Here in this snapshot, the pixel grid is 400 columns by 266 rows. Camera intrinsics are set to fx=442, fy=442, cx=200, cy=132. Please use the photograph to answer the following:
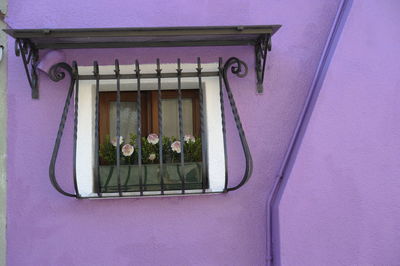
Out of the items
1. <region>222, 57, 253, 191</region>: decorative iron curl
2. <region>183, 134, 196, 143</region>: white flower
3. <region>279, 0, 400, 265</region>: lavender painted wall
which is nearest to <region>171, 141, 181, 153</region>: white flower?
<region>183, 134, 196, 143</region>: white flower

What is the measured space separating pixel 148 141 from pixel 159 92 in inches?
12.5

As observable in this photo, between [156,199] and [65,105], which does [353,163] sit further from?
[65,105]

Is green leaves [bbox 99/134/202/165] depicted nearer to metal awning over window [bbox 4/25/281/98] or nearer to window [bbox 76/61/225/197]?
window [bbox 76/61/225/197]

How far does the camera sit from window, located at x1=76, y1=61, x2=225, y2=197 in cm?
267

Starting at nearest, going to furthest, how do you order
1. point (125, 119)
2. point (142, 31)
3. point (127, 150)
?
point (142, 31) → point (127, 150) → point (125, 119)

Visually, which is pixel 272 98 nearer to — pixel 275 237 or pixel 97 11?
pixel 275 237

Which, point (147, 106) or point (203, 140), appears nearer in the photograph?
point (203, 140)

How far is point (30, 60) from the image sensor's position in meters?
2.74

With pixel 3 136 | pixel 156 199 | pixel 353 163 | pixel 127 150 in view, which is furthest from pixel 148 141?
pixel 353 163

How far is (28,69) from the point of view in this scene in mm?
2754

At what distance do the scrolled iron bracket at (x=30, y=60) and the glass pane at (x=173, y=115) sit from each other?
83cm

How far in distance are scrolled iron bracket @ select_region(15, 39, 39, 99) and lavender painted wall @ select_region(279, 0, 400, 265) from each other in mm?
1640

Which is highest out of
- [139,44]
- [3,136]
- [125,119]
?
[139,44]

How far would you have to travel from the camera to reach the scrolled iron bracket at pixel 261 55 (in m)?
2.60
